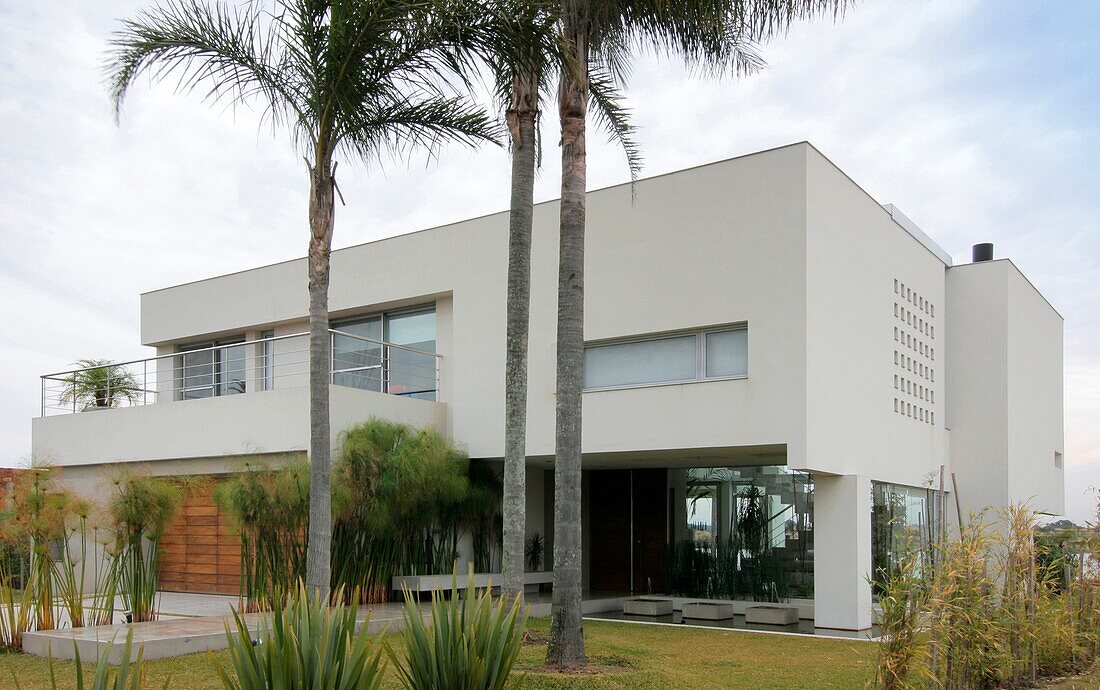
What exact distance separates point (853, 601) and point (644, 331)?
15.8 feet

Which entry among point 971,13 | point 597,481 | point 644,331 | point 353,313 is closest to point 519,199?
point 644,331

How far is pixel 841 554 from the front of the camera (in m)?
14.4

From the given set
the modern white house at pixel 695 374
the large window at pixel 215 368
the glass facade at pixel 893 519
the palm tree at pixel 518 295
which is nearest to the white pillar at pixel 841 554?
the modern white house at pixel 695 374

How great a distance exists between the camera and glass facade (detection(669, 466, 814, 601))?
56.9 ft

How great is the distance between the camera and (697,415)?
48.4 ft

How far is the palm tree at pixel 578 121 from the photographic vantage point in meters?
10.2

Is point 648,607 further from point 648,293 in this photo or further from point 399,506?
point 648,293

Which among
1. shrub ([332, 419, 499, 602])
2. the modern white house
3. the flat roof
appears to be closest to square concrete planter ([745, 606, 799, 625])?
the modern white house

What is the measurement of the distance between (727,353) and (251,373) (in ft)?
35.0

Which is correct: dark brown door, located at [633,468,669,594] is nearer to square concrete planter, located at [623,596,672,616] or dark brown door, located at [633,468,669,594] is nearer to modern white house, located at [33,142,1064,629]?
modern white house, located at [33,142,1064,629]

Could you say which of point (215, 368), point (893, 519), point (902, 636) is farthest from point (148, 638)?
point (215, 368)

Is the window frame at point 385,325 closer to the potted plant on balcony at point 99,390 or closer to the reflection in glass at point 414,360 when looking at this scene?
the reflection in glass at point 414,360

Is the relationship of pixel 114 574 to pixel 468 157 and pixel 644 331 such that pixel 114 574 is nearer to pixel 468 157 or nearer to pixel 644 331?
pixel 468 157

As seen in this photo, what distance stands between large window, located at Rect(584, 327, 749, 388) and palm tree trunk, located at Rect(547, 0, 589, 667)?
4420mm
